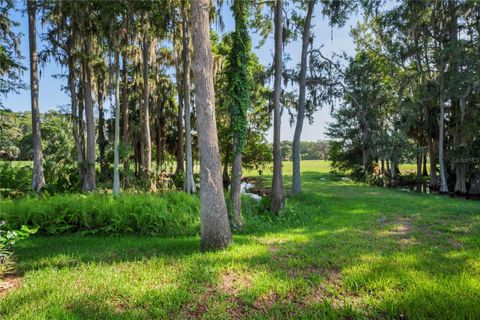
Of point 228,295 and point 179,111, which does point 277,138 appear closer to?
point 228,295

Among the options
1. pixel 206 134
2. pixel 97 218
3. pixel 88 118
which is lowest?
pixel 97 218

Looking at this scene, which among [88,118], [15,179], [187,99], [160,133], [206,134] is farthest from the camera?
[160,133]

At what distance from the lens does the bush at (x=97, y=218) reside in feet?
21.4

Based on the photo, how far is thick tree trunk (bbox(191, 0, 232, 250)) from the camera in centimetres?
471

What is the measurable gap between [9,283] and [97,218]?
3.16 metres

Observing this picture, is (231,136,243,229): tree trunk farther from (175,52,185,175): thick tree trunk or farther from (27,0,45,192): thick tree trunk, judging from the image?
(175,52,185,175): thick tree trunk

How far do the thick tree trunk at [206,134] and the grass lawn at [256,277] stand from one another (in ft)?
1.42

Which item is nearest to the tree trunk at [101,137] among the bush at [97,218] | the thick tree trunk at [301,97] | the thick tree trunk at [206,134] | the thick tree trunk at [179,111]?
the thick tree trunk at [179,111]

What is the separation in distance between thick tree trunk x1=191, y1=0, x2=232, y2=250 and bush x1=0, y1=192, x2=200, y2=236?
1.90 m

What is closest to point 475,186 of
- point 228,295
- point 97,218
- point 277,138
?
point 277,138

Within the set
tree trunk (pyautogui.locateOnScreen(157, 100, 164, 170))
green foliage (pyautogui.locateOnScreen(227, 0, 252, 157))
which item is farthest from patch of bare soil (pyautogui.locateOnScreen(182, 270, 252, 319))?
tree trunk (pyautogui.locateOnScreen(157, 100, 164, 170))

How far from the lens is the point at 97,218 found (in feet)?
21.8

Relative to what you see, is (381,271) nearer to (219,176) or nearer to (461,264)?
(461,264)

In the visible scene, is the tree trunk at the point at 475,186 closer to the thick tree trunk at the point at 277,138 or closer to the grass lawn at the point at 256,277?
the grass lawn at the point at 256,277
